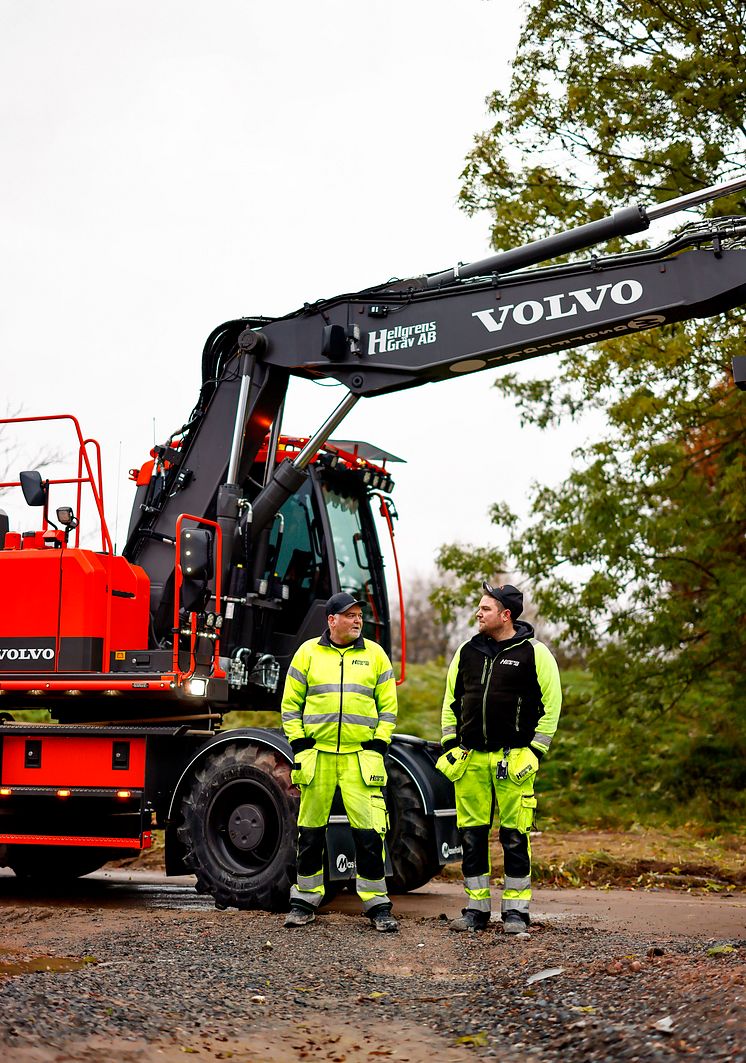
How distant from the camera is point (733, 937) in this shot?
25.7ft

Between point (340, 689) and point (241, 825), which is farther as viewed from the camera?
point (241, 825)

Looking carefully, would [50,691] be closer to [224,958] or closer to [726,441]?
[224,958]

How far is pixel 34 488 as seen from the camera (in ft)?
32.4

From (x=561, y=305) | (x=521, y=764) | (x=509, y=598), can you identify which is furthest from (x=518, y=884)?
(x=561, y=305)

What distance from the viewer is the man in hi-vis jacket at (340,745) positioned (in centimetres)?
848

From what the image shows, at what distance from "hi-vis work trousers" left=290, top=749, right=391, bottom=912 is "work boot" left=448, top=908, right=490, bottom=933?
502 millimetres

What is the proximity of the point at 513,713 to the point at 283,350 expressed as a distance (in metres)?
3.68

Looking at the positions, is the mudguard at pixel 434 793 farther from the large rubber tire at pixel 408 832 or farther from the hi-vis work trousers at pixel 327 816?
the hi-vis work trousers at pixel 327 816

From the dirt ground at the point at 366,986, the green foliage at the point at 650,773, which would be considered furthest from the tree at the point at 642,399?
the dirt ground at the point at 366,986

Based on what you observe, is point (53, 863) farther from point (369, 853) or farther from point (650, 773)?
point (650, 773)

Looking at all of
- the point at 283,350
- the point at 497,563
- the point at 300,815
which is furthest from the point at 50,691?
the point at 497,563

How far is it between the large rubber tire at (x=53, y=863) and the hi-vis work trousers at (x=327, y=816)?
3.72 meters

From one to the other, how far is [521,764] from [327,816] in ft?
4.46

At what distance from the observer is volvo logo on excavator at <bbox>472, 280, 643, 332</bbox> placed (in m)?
9.01
